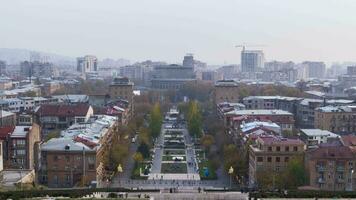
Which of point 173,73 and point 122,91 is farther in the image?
point 173,73

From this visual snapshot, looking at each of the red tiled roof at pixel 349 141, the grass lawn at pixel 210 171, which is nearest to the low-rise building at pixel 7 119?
the grass lawn at pixel 210 171

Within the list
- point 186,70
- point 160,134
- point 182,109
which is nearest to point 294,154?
point 160,134

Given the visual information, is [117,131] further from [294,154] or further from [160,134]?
[294,154]

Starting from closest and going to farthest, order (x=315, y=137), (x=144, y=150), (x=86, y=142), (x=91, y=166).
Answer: (x=91, y=166)
(x=86, y=142)
(x=315, y=137)
(x=144, y=150)

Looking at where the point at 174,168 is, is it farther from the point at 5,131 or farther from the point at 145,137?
the point at 5,131

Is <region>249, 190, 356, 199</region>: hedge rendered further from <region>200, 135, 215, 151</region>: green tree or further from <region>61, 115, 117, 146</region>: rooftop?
<region>200, 135, 215, 151</region>: green tree

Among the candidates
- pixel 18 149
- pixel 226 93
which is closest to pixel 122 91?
Result: pixel 226 93

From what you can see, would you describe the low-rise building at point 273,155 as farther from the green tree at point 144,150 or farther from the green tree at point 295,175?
the green tree at point 144,150
